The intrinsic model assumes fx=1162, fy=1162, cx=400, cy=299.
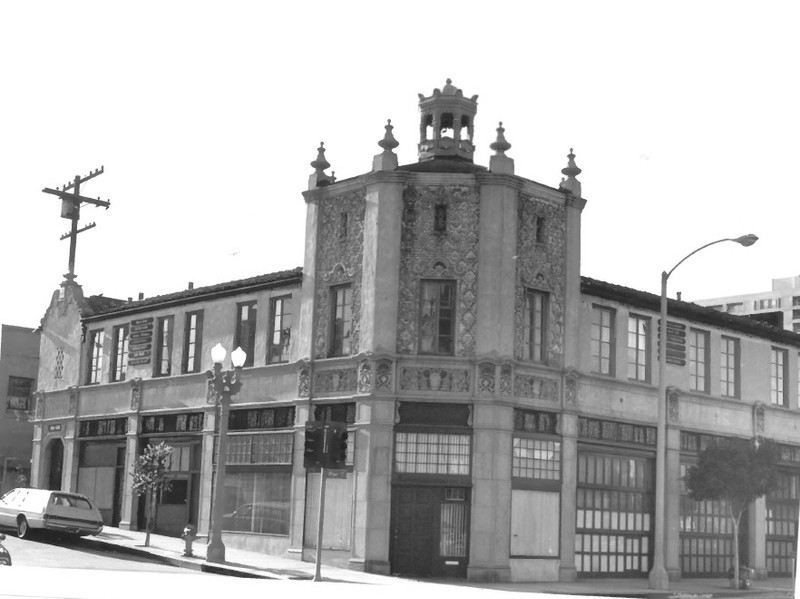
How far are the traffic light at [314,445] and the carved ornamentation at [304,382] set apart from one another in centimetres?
634

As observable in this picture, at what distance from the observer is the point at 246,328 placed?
36562mm

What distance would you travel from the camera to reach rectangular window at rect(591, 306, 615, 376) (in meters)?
34.1

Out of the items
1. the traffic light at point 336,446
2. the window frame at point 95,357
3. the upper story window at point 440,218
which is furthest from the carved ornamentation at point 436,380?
the window frame at point 95,357

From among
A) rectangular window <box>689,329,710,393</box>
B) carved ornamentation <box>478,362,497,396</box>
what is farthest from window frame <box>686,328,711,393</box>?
carved ornamentation <box>478,362,497,396</box>

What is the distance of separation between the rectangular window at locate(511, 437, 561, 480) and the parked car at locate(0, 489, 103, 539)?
12.6 metres

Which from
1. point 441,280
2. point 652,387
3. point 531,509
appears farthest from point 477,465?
point 652,387

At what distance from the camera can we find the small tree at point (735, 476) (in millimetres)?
33688

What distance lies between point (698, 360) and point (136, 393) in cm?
1900

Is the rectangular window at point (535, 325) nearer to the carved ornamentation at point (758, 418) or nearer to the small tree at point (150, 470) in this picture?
the carved ornamentation at point (758, 418)

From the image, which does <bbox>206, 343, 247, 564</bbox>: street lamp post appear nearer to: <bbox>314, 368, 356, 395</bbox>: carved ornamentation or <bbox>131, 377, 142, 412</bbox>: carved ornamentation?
<bbox>314, 368, 356, 395</bbox>: carved ornamentation

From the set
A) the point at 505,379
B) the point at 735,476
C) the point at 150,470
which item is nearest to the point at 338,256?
the point at 505,379

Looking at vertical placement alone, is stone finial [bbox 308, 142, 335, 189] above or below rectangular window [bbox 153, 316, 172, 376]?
above

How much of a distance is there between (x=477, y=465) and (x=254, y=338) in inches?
369

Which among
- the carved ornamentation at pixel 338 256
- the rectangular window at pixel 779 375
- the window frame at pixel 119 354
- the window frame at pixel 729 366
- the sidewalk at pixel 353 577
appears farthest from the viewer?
the window frame at pixel 119 354
